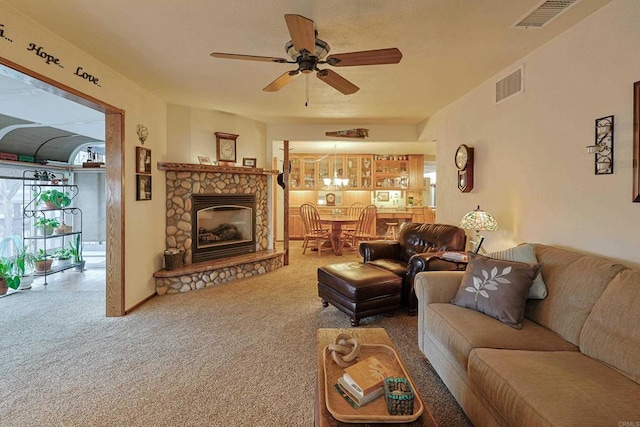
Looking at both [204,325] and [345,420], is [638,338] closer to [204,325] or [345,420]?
[345,420]

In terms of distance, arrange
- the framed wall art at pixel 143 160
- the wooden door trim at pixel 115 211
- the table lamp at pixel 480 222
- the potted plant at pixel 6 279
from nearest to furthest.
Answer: the table lamp at pixel 480 222
the wooden door trim at pixel 115 211
the framed wall art at pixel 143 160
the potted plant at pixel 6 279

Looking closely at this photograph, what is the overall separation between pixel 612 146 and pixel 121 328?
3.99m

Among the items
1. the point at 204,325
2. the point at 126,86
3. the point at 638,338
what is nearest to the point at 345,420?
the point at 638,338

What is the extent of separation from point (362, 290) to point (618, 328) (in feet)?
5.70

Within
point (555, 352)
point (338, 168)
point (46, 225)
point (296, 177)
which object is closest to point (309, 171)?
point (296, 177)

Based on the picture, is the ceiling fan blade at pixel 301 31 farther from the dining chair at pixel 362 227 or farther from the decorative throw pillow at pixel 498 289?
the dining chair at pixel 362 227

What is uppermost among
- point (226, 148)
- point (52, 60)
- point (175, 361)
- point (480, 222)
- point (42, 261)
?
point (52, 60)

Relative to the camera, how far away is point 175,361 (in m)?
2.27

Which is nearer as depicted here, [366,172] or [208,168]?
[208,168]

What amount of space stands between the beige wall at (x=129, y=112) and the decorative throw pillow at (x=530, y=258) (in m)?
3.46

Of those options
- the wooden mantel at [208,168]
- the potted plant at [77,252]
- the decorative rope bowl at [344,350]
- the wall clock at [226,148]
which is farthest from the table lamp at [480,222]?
the potted plant at [77,252]

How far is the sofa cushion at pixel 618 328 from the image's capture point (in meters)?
1.33

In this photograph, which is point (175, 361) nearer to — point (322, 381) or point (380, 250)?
point (322, 381)

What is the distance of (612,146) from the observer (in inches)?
76.1
